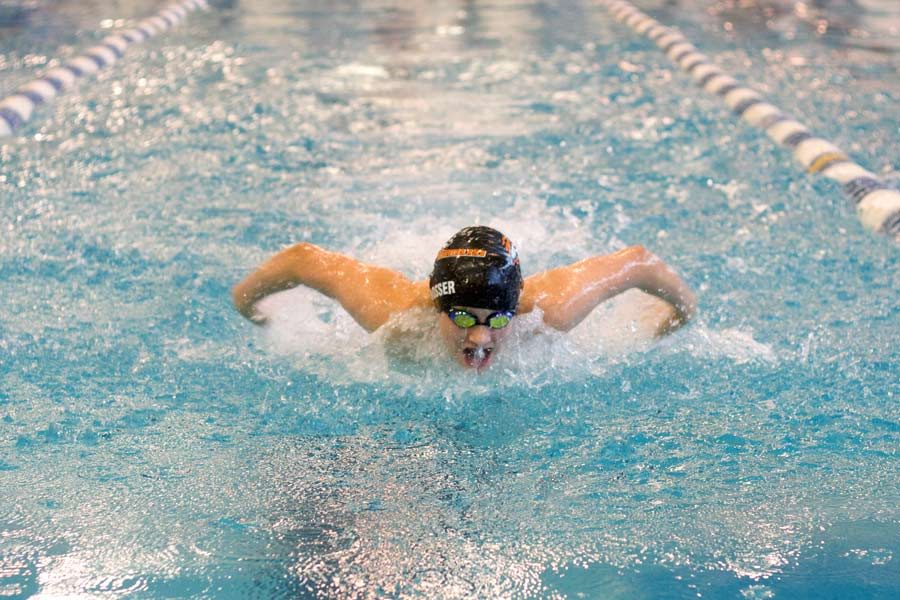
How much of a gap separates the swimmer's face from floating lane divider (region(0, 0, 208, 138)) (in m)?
4.19

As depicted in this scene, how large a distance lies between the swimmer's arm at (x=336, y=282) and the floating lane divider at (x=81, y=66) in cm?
363

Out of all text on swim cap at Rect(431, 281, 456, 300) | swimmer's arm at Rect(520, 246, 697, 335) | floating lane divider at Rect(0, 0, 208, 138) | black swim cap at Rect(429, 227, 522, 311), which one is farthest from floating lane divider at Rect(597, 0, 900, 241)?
floating lane divider at Rect(0, 0, 208, 138)

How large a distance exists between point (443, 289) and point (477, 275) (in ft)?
0.36

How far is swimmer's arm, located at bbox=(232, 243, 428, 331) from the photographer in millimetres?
3111

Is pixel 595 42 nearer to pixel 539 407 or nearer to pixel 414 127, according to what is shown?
pixel 414 127

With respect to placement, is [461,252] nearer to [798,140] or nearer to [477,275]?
[477,275]

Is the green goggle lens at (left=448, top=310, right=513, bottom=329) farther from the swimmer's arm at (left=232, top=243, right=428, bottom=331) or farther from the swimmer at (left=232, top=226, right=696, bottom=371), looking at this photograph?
the swimmer's arm at (left=232, top=243, right=428, bottom=331)

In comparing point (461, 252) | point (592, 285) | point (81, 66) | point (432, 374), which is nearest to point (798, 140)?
point (592, 285)

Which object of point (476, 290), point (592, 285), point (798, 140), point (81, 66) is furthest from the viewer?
point (81, 66)

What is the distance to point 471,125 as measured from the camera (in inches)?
241

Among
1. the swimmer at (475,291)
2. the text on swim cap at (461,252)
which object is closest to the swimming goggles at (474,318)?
the swimmer at (475,291)

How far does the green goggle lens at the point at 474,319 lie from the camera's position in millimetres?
2748

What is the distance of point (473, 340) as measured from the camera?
278 centimetres

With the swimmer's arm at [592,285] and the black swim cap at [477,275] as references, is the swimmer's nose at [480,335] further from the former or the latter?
the swimmer's arm at [592,285]
